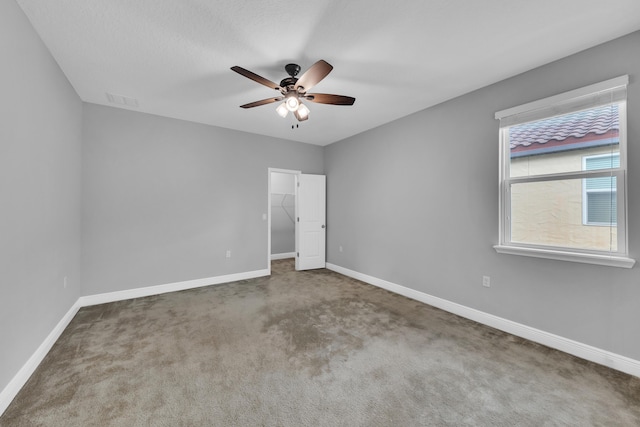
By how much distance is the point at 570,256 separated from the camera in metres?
2.34

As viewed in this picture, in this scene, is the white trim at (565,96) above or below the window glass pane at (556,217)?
above

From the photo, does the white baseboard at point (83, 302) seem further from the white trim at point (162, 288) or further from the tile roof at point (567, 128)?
the tile roof at point (567, 128)

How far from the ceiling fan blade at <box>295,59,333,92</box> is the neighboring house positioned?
7.13 ft

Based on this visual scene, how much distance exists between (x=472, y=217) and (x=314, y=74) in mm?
2456

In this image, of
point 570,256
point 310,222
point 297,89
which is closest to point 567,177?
point 570,256

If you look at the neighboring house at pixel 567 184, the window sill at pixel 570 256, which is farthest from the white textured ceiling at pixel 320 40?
the window sill at pixel 570 256

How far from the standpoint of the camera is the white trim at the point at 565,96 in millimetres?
2123

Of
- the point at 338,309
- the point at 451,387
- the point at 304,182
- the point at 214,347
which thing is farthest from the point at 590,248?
the point at 304,182

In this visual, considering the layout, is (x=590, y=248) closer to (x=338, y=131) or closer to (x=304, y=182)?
(x=338, y=131)

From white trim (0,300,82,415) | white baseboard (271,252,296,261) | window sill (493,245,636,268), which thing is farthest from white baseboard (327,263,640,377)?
white trim (0,300,82,415)

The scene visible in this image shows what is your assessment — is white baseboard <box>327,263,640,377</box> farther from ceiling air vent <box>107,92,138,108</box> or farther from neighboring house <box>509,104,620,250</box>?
ceiling air vent <box>107,92,138,108</box>

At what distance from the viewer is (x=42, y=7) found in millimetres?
1855

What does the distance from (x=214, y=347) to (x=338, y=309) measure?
5.11 feet

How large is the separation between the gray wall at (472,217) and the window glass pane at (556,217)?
165 millimetres
